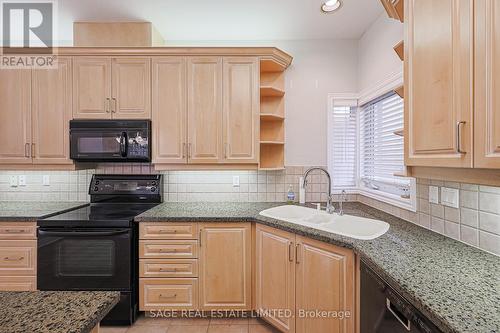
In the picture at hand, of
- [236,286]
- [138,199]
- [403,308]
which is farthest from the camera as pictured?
[138,199]

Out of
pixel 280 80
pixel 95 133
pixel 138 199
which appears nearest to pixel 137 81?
pixel 95 133

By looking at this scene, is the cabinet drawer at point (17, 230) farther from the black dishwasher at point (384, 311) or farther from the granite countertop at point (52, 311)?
the black dishwasher at point (384, 311)

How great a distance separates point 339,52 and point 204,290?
8.92 ft

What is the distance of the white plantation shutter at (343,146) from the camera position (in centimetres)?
285

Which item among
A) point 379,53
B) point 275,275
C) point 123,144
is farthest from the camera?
point 123,144

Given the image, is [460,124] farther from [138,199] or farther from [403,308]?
[138,199]

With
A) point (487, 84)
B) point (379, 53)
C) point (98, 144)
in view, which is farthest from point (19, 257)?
point (379, 53)

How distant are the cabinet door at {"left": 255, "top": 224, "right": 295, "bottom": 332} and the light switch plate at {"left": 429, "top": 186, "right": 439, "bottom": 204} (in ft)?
3.04

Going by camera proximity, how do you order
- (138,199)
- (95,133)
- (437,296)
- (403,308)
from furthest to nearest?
1. (138,199)
2. (95,133)
3. (403,308)
4. (437,296)

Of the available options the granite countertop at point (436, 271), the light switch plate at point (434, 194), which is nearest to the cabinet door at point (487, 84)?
the granite countertop at point (436, 271)

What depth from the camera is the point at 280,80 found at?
280cm

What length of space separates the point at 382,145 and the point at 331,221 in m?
0.86

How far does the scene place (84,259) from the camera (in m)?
2.15

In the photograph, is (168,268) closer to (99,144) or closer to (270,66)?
(99,144)
